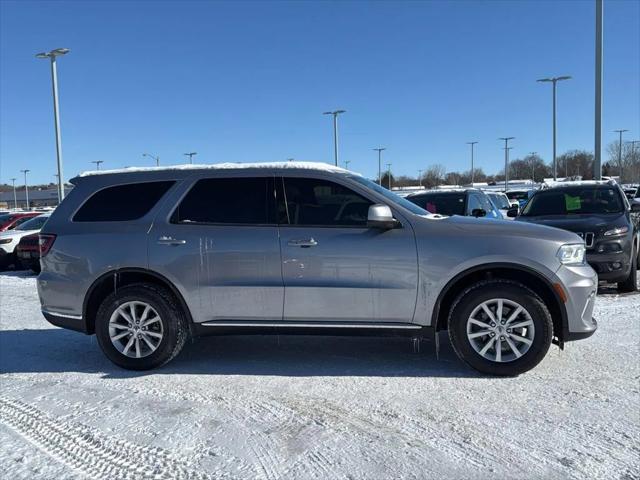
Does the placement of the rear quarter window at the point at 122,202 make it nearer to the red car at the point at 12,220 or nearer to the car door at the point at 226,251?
the car door at the point at 226,251

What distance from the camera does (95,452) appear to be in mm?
3365

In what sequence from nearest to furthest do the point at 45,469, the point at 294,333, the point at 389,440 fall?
the point at 45,469
the point at 389,440
the point at 294,333

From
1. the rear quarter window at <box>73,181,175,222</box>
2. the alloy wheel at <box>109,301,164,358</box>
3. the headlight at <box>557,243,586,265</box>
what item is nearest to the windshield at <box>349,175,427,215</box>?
the headlight at <box>557,243,586,265</box>

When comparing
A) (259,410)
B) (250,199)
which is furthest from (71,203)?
(259,410)

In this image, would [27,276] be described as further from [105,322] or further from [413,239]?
[413,239]

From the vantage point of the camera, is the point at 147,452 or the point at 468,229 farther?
the point at 468,229

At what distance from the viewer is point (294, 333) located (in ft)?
15.7

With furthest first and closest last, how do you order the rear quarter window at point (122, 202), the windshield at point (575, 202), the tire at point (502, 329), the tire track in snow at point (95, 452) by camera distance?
the windshield at point (575, 202) → the rear quarter window at point (122, 202) → the tire at point (502, 329) → the tire track in snow at point (95, 452)

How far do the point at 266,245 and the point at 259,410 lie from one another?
4.69 feet

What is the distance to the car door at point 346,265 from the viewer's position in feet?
14.9

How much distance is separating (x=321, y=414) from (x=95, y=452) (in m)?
1.52

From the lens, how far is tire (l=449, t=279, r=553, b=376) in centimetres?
443

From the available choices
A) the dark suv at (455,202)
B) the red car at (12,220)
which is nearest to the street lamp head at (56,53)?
the red car at (12,220)

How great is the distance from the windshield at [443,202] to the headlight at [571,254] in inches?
247
